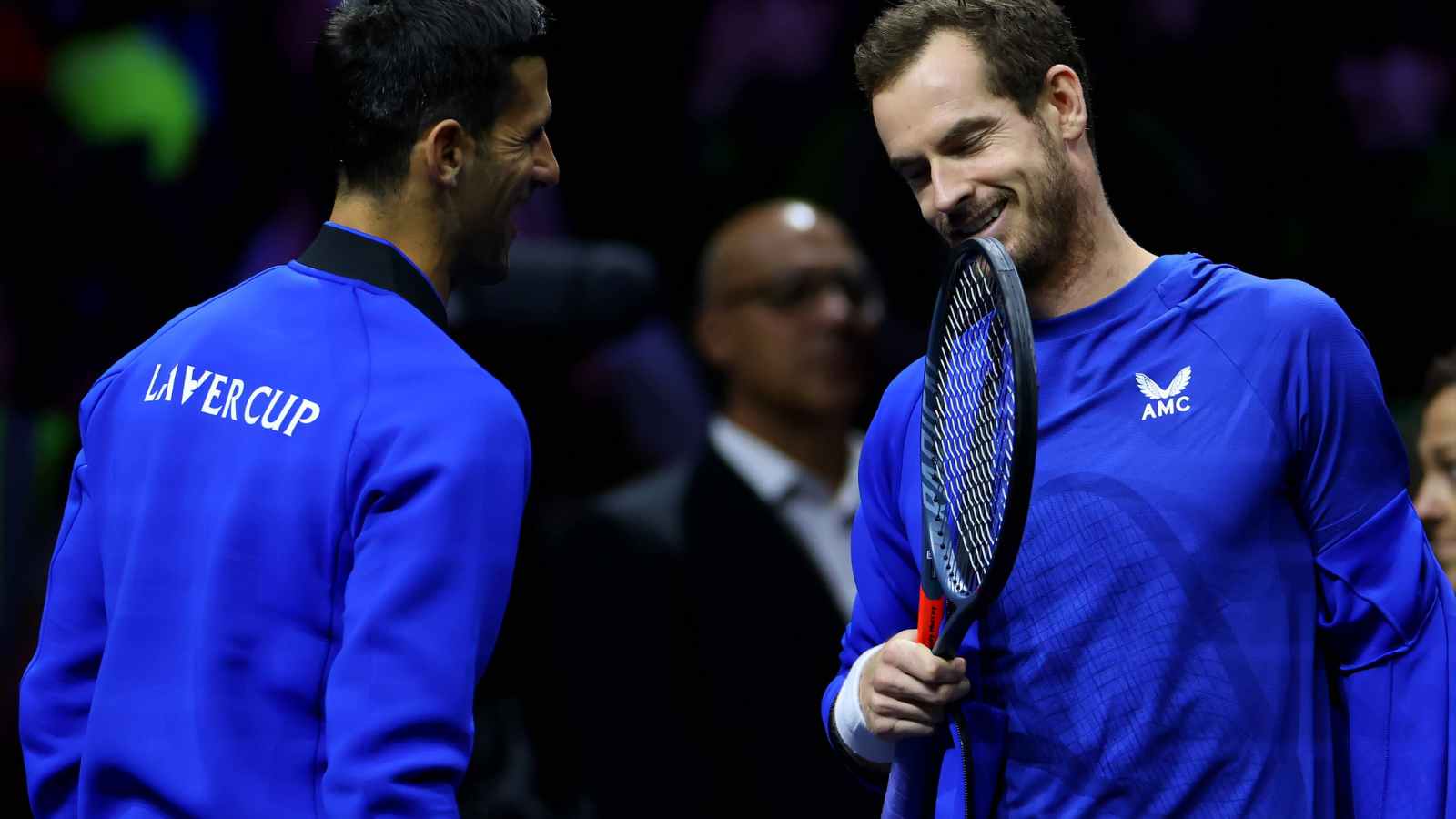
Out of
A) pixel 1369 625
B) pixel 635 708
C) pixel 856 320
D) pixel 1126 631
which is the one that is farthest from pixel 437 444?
pixel 856 320

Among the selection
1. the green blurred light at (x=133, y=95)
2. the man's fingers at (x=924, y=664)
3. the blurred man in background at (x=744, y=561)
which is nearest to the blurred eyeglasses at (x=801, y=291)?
the blurred man in background at (x=744, y=561)

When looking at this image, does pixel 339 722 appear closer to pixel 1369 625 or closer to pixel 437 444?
pixel 437 444

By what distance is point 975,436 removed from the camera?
7.69 feet

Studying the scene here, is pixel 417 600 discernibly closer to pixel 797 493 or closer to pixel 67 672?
pixel 67 672

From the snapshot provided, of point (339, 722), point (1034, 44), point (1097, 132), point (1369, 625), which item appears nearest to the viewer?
point (339, 722)

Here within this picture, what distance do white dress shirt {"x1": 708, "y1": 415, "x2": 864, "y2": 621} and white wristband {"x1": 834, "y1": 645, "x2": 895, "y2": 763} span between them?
6.16 ft

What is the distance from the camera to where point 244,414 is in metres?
2.17

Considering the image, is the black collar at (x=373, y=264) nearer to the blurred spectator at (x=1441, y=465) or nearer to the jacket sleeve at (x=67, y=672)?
the jacket sleeve at (x=67, y=672)

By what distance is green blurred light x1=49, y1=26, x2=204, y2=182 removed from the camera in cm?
517

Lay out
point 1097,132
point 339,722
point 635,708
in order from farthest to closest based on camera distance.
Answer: point 1097,132, point 635,708, point 339,722

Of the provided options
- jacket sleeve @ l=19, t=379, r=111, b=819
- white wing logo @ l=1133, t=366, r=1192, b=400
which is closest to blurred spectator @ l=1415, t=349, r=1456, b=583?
white wing logo @ l=1133, t=366, r=1192, b=400

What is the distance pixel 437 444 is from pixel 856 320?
2680 mm

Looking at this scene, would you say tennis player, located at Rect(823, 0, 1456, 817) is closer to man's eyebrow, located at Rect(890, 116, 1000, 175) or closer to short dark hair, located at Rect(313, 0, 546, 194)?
man's eyebrow, located at Rect(890, 116, 1000, 175)

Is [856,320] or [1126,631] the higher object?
[1126,631]
